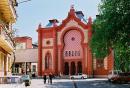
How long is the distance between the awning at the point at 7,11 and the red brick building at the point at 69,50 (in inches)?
1739

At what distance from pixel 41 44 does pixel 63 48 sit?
5.28 metres

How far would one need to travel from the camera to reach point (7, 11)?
103 ft

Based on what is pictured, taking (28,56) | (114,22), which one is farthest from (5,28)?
(28,56)

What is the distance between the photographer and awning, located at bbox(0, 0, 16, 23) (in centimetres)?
2742

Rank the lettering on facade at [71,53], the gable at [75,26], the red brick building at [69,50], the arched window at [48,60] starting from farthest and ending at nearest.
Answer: the arched window at [48,60] < the lettering on facade at [71,53] < the gable at [75,26] < the red brick building at [69,50]

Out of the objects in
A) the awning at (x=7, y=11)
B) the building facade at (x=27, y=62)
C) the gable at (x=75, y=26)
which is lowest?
the building facade at (x=27, y=62)

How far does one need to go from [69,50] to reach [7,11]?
50.4 metres

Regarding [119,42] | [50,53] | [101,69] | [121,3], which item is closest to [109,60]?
[101,69]

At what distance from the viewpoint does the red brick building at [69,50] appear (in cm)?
7856

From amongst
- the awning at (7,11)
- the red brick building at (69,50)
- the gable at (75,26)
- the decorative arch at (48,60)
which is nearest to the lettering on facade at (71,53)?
the red brick building at (69,50)

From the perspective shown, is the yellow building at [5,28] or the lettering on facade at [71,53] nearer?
the yellow building at [5,28]

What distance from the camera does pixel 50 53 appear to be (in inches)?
3260

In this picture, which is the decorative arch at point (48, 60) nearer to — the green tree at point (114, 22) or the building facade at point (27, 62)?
the building facade at point (27, 62)

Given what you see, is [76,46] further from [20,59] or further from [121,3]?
[121,3]
